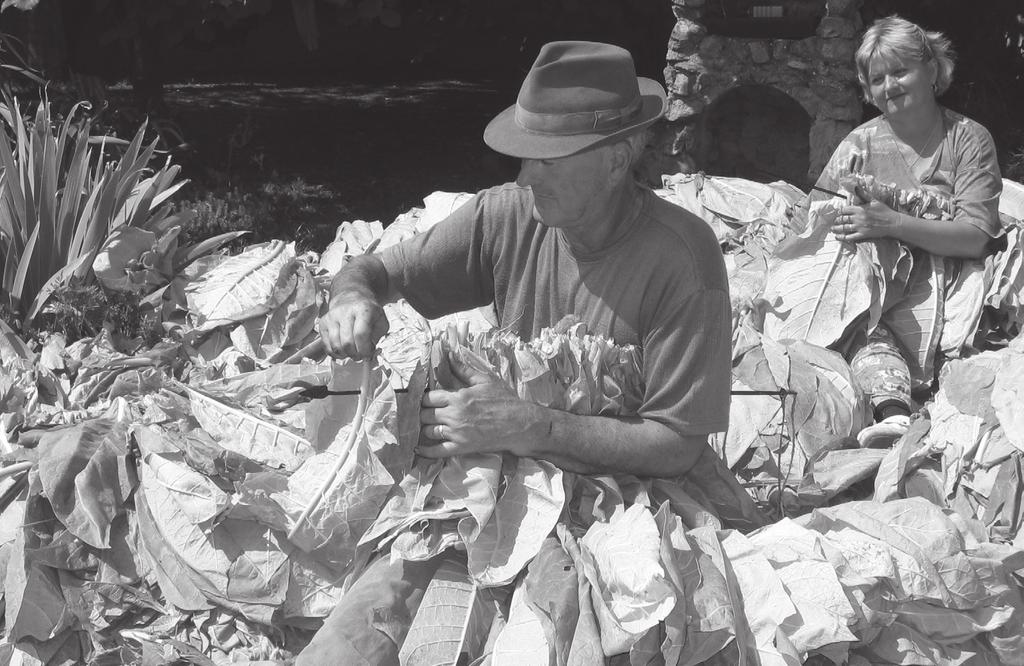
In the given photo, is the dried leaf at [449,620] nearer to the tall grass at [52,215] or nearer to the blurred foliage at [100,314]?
the blurred foliage at [100,314]

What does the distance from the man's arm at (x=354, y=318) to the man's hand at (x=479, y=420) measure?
0.18 metres

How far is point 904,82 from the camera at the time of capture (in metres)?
4.23

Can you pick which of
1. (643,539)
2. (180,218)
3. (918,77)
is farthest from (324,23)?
(643,539)

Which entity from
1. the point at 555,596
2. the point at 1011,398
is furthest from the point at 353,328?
the point at 1011,398

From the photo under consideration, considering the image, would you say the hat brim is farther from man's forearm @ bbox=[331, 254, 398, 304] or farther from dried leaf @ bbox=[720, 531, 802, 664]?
dried leaf @ bbox=[720, 531, 802, 664]

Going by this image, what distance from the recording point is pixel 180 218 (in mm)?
4211

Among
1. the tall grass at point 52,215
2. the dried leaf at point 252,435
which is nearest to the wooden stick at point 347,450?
the dried leaf at point 252,435

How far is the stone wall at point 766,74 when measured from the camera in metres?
6.82

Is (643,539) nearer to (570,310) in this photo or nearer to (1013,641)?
(570,310)

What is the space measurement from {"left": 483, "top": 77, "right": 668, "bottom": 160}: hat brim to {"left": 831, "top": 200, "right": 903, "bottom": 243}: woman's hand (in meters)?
1.67

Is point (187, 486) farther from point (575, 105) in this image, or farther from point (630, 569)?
point (575, 105)

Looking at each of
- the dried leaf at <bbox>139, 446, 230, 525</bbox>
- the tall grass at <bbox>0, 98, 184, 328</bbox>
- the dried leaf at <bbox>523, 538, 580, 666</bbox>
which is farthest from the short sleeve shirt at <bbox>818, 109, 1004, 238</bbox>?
the dried leaf at <bbox>139, 446, 230, 525</bbox>

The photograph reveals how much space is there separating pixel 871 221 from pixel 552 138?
6.34 feet

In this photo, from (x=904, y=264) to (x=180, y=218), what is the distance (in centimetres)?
255
